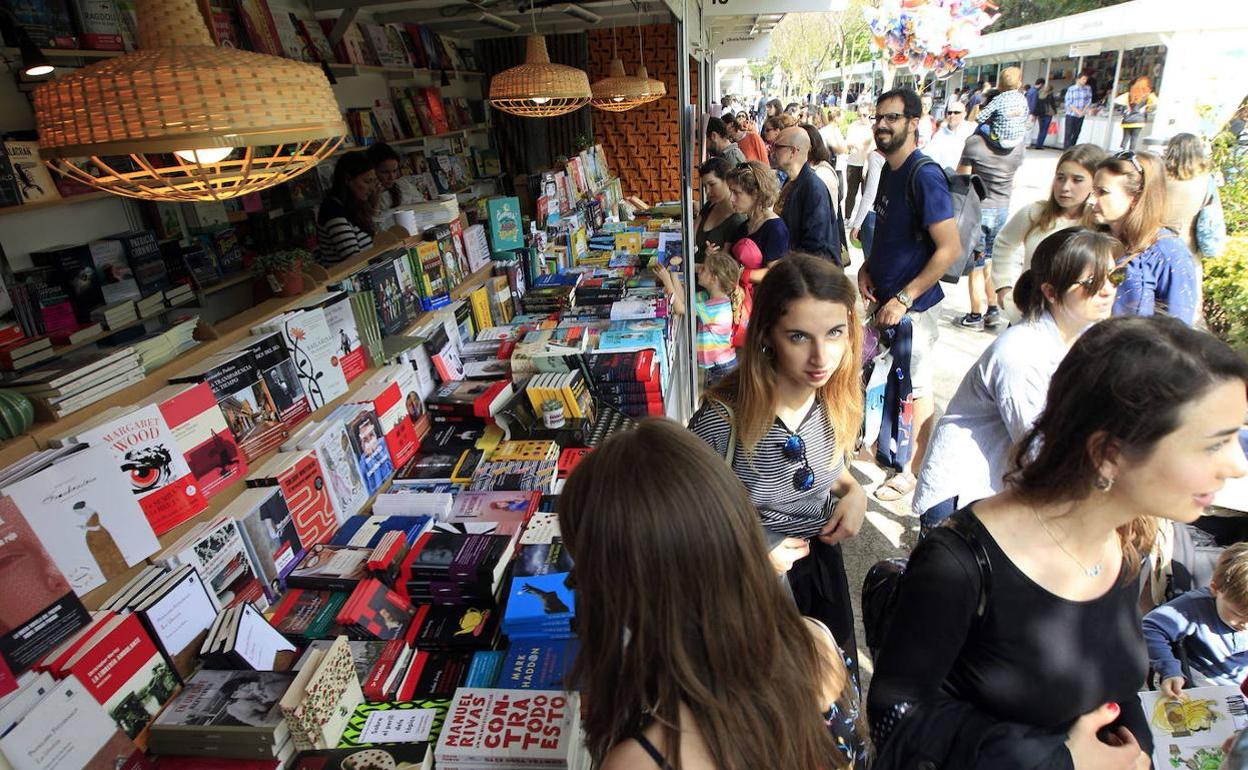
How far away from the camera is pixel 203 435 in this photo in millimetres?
1842

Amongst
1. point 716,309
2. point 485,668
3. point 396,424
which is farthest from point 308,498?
point 716,309

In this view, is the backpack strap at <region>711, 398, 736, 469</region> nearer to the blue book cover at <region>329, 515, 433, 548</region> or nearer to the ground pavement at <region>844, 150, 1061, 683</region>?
the blue book cover at <region>329, 515, 433, 548</region>

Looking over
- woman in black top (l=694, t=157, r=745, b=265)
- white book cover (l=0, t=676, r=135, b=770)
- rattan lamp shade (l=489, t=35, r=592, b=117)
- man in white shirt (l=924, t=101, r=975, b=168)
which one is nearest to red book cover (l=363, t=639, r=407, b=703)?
white book cover (l=0, t=676, r=135, b=770)

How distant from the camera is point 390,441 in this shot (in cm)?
256

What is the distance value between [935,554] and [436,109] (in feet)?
21.9

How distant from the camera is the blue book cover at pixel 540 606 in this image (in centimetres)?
177

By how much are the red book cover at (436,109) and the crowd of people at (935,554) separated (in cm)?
565

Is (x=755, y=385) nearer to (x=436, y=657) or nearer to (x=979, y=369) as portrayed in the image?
(x=979, y=369)

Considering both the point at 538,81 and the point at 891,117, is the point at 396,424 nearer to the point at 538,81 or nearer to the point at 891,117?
the point at 538,81

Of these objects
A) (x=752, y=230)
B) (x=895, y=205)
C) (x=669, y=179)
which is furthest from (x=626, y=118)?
(x=895, y=205)

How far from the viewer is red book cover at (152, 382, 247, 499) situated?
1.77m

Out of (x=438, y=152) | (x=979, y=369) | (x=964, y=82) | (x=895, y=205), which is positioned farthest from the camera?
(x=964, y=82)

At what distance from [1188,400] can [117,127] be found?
6.01ft

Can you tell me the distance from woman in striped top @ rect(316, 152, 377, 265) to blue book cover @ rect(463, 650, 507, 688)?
2621 mm
